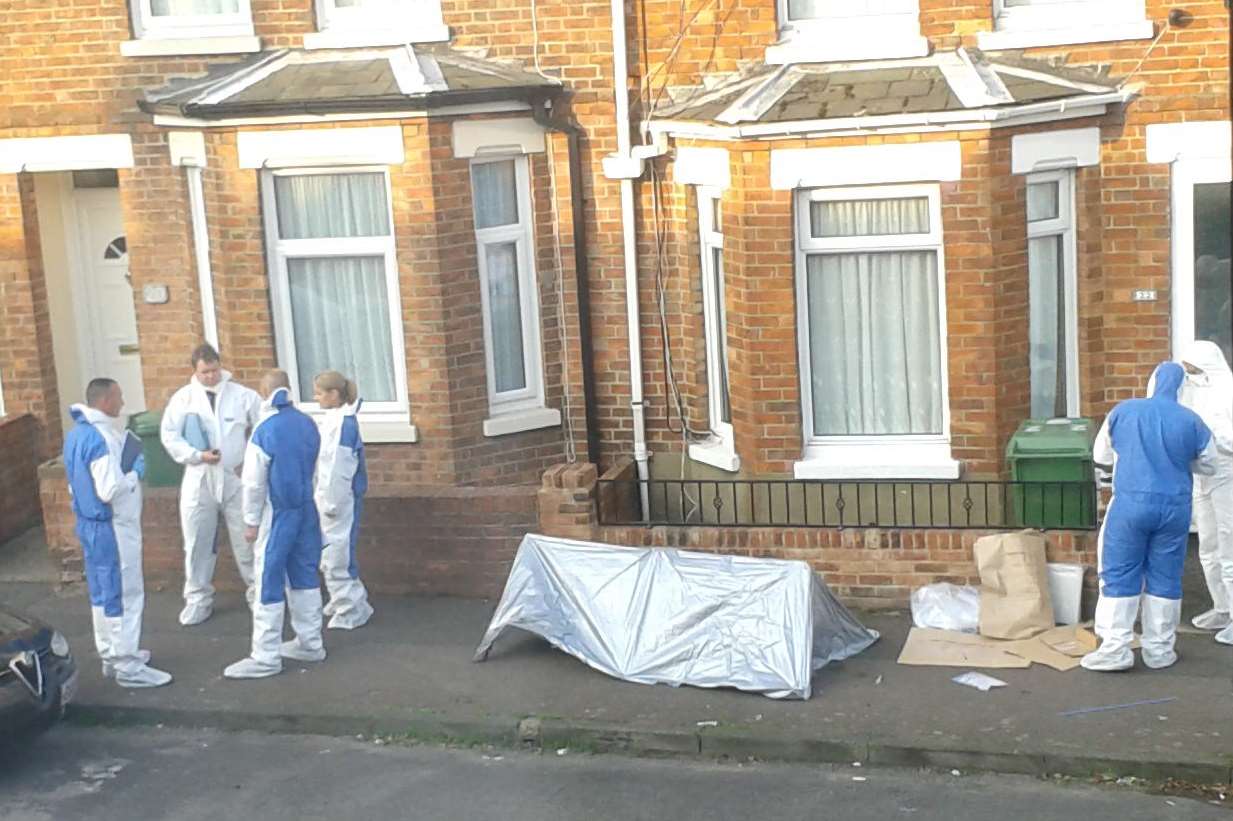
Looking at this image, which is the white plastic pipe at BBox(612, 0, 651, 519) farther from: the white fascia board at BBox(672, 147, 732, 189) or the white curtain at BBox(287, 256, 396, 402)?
the white curtain at BBox(287, 256, 396, 402)

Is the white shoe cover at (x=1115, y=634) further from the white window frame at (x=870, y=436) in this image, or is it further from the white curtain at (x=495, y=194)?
the white curtain at (x=495, y=194)

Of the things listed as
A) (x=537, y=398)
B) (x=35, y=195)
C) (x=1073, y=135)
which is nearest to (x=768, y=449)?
(x=537, y=398)

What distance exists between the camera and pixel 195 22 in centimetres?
1311

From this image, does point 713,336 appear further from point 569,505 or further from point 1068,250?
point 1068,250

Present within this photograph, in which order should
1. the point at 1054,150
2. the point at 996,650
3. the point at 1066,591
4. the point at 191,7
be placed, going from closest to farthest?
the point at 996,650 < the point at 1066,591 < the point at 1054,150 < the point at 191,7

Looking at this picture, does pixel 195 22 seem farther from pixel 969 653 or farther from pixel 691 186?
pixel 969 653

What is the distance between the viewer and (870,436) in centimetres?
1209

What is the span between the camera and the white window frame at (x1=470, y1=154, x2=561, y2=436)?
12.7 meters

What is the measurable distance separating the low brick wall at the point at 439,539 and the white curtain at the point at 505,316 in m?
1.44

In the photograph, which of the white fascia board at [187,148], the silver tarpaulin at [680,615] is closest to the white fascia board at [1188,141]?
the silver tarpaulin at [680,615]

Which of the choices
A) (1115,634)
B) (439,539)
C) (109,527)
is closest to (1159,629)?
(1115,634)

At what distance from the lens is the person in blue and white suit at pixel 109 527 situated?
33.0 ft

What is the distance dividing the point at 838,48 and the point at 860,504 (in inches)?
118

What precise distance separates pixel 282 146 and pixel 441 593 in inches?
128
